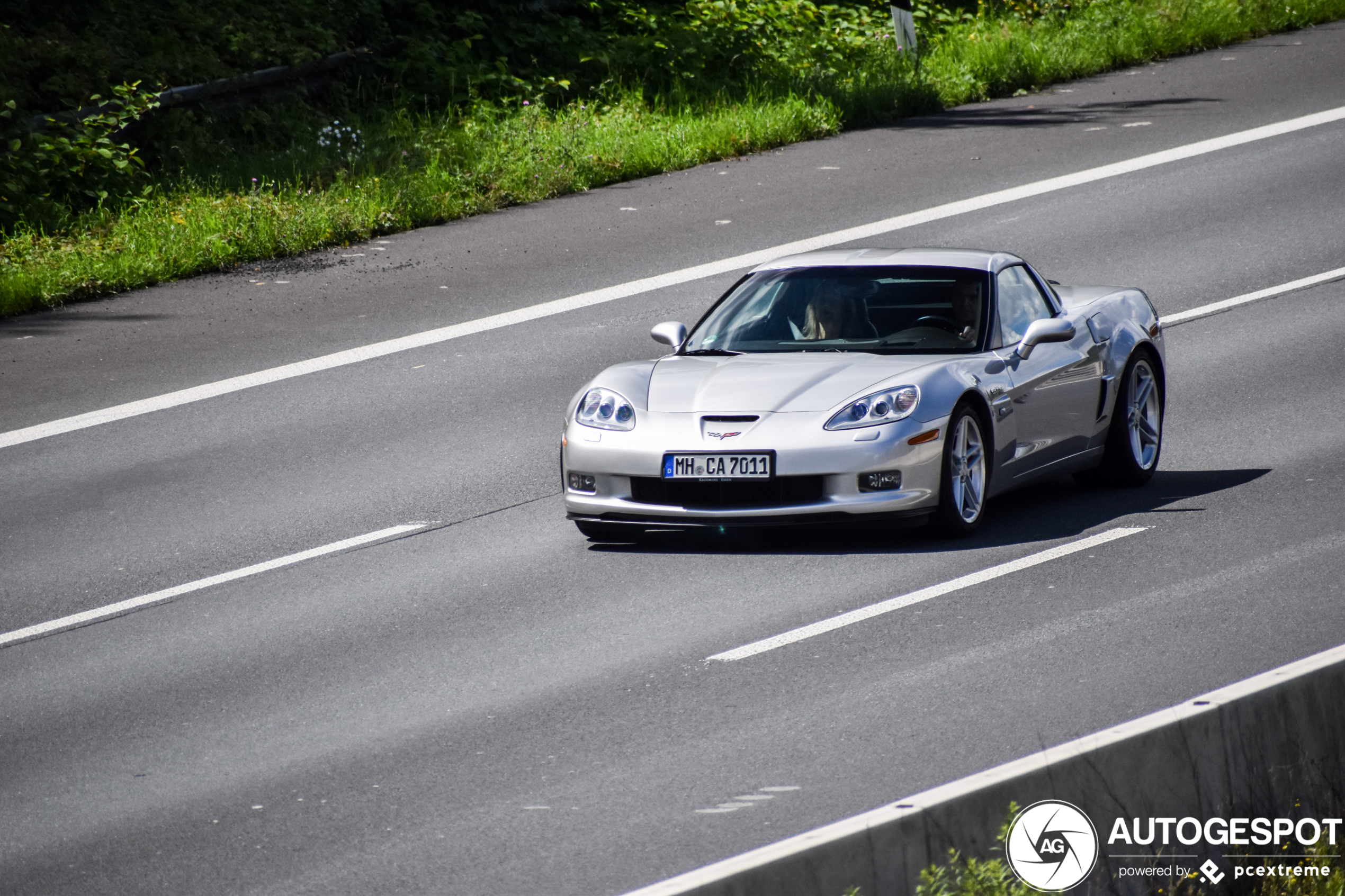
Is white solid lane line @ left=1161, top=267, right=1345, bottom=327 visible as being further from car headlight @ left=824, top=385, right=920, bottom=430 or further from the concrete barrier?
the concrete barrier

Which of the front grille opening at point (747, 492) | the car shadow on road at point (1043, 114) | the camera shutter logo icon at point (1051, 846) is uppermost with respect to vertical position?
the camera shutter logo icon at point (1051, 846)

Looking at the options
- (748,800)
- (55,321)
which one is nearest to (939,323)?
(748,800)

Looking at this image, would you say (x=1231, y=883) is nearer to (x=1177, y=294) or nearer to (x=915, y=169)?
(x=1177, y=294)

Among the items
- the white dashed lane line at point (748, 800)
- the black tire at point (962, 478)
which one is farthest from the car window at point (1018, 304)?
the white dashed lane line at point (748, 800)

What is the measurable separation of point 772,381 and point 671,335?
3.76ft

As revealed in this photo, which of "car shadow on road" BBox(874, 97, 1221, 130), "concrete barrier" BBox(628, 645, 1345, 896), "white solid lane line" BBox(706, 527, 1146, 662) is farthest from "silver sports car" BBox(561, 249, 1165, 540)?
"car shadow on road" BBox(874, 97, 1221, 130)

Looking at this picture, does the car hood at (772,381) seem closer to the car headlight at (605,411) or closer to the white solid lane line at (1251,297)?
the car headlight at (605,411)

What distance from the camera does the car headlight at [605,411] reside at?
8789mm

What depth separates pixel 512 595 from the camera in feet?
27.3

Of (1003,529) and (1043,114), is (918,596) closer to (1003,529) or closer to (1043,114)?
(1003,529)

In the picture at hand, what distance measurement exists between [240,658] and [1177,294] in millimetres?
9429

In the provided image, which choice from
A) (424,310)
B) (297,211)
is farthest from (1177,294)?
(297,211)

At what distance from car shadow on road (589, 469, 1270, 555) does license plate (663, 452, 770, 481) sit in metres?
0.57

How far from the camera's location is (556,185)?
18250 mm
